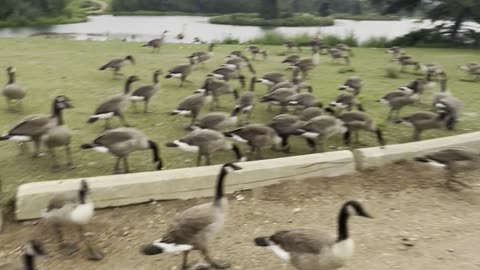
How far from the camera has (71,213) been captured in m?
5.20

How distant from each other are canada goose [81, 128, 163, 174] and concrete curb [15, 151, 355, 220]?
0.67 m

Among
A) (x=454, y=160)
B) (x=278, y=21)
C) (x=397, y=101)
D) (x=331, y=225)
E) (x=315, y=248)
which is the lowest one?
(x=331, y=225)

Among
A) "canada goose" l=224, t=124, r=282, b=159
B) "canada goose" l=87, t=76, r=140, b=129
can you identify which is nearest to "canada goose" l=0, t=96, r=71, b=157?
"canada goose" l=87, t=76, r=140, b=129

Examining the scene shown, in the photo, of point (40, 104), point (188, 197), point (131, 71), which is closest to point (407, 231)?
point (188, 197)

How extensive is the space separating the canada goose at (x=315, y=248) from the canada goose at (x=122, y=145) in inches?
106

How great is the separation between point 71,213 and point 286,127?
3696 mm

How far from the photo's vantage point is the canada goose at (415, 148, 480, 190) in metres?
6.91

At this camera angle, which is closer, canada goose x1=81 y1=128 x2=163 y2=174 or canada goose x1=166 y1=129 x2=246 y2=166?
canada goose x1=81 y1=128 x2=163 y2=174

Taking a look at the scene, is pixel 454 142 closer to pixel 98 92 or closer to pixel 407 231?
pixel 407 231

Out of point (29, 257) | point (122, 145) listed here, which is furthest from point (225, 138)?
point (29, 257)

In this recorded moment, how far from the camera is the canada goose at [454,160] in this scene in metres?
6.91

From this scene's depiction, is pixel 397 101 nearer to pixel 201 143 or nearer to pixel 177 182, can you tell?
pixel 201 143

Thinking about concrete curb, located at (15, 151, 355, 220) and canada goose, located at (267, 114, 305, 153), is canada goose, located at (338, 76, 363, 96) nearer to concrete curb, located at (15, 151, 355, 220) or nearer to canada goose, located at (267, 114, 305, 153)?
canada goose, located at (267, 114, 305, 153)

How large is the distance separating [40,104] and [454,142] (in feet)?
24.3
